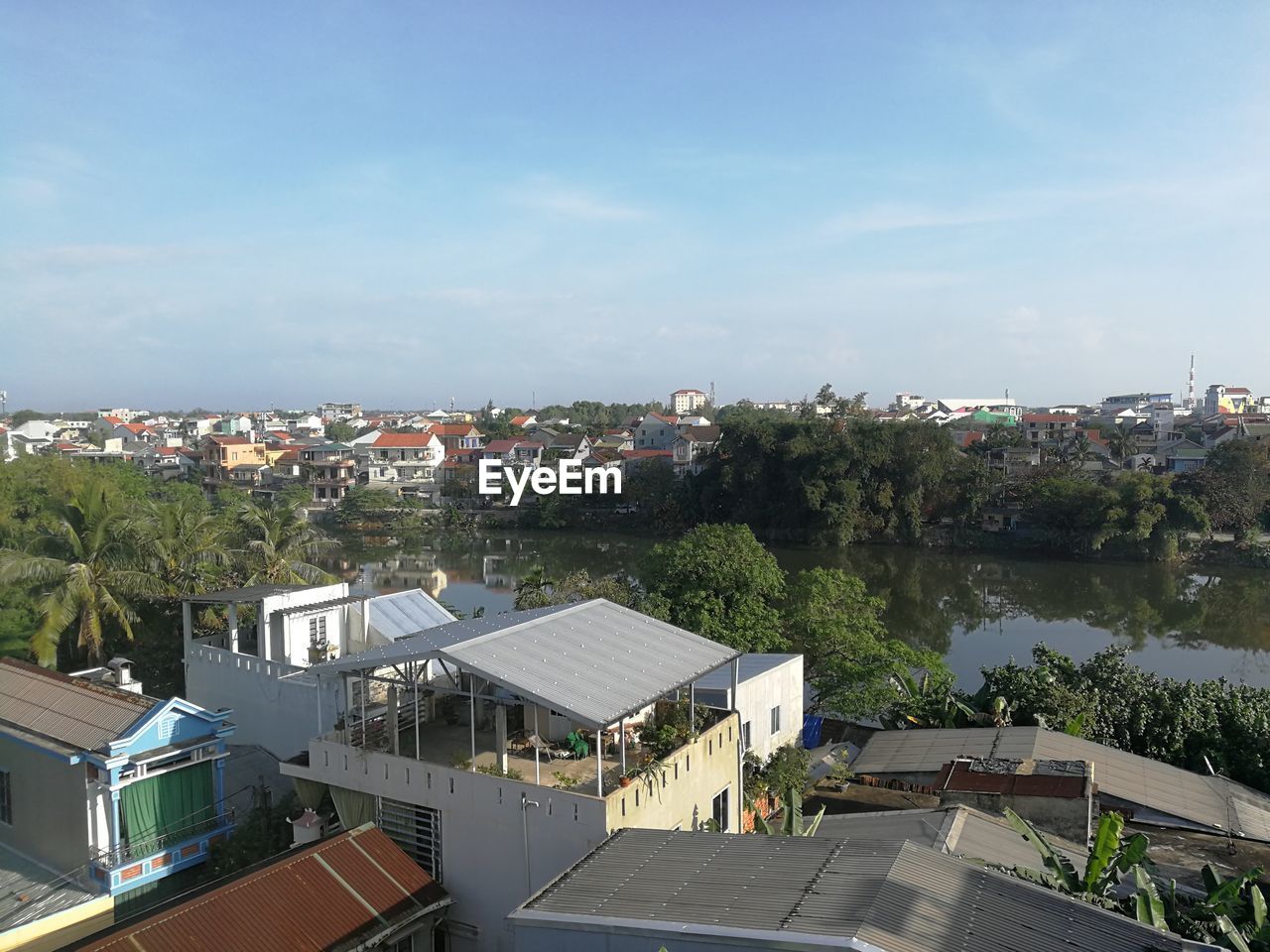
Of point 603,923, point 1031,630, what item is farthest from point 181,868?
point 1031,630

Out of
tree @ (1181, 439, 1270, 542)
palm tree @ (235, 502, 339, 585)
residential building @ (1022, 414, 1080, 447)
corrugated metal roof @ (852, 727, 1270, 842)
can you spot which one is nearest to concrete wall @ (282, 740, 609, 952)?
corrugated metal roof @ (852, 727, 1270, 842)

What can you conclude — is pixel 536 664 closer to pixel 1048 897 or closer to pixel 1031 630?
pixel 1048 897

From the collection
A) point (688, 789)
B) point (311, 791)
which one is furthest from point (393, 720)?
point (688, 789)

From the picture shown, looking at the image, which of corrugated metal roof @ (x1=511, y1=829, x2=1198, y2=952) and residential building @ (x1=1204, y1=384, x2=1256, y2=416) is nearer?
corrugated metal roof @ (x1=511, y1=829, x2=1198, y2=952)

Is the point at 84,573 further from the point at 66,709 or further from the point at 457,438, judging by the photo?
the point at 457,438

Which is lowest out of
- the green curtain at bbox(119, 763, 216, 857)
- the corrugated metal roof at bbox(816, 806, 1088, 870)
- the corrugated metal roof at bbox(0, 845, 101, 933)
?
the corrugated metal roof at bbox(0, 845, 101, 933)

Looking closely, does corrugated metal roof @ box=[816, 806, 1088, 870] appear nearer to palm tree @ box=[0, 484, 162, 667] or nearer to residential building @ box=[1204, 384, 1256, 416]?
palm tree @ box=[0, 484, 162, 667]
